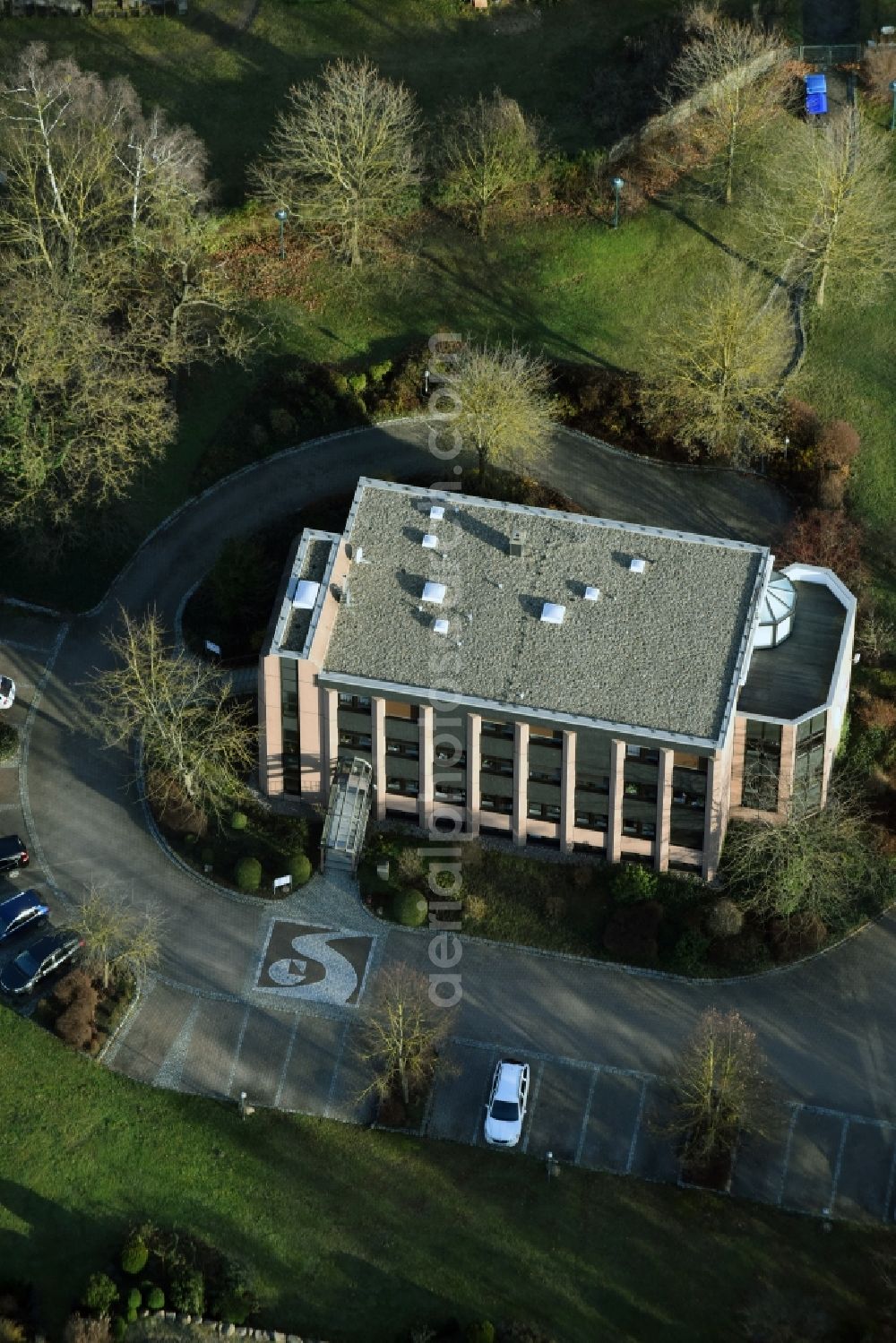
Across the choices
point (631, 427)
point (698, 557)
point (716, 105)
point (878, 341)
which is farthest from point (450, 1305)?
point (716, 105)

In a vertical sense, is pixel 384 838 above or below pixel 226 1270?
above

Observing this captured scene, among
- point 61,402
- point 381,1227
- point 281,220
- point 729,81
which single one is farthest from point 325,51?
point 381,1227

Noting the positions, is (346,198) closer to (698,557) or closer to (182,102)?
(182,102)

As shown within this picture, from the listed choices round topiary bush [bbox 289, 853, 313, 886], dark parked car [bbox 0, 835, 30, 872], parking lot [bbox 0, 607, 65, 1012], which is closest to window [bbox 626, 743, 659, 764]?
round topiary bush [bbox 289, 853, 313, 886]

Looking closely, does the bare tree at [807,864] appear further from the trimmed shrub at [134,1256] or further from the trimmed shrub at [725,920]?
the trimmed shrub at [134,1256]

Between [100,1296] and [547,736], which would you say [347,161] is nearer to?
[547,736]

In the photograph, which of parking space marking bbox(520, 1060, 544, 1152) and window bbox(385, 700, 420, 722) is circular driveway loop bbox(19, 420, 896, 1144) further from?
window bbox(385, 700, 420, 722)
